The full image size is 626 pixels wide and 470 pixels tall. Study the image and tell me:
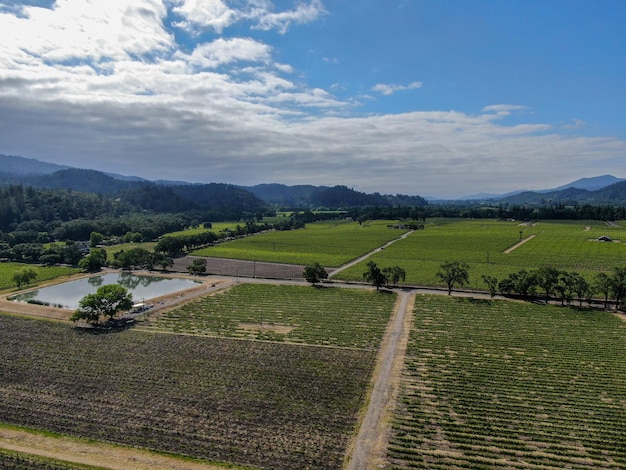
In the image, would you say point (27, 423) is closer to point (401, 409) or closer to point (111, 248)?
point (401, 409)

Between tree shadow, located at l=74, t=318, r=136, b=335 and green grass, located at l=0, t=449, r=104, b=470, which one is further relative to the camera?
tree shadow, located at l=74, t=318, r=136, b=335

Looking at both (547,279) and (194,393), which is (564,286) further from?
(194,393)

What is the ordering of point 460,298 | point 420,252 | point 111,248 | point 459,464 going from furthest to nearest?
1. point 111,248
2. point 420,252
3. point 460,298
4. point 459,464

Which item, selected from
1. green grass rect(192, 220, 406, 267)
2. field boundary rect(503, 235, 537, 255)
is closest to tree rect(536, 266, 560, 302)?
green grass rect(192, 220, 406, 267)

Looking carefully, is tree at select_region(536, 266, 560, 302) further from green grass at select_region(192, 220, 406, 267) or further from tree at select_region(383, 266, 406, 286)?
green grass at select_region(192, 220, 406, 267)

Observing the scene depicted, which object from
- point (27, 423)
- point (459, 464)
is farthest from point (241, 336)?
point (459, 464)

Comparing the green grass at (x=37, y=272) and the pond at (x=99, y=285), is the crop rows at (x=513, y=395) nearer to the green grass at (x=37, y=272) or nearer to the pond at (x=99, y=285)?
the pond at (x=99, y=285)

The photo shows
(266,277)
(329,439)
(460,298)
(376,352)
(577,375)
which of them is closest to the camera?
(329,439)
